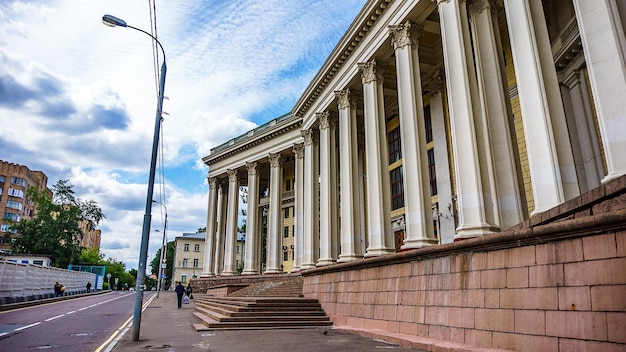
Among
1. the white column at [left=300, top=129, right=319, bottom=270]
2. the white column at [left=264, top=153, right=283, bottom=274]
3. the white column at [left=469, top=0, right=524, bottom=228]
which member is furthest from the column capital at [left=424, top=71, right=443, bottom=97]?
the white column at [left=264, top=153, right=283, bottom=274]

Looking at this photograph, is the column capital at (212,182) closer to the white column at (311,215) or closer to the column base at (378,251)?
the white column at (311,215)

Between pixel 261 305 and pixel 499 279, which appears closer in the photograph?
pixel 499 279

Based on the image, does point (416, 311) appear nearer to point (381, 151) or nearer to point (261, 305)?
point (261, 305)

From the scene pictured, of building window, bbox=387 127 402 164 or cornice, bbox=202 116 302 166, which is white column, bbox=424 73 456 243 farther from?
cornice, bbox=202 116 302 166

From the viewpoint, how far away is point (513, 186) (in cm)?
1309

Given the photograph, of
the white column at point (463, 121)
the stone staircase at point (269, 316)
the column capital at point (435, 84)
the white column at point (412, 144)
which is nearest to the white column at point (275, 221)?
the stone staircase at point (269, 316)

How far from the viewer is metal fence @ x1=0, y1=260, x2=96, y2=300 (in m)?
22.0

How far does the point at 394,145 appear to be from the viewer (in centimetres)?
2689

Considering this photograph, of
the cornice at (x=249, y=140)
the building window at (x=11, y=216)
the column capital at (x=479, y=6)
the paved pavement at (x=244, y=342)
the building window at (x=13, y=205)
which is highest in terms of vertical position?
the building window at (x=13, y=205)

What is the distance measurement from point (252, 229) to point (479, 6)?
2534 cm

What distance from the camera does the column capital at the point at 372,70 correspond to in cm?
1928

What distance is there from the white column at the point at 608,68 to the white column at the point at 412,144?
6563 mm

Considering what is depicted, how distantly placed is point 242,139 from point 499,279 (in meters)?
31.4

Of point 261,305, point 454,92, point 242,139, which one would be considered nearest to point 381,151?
point 454,92
